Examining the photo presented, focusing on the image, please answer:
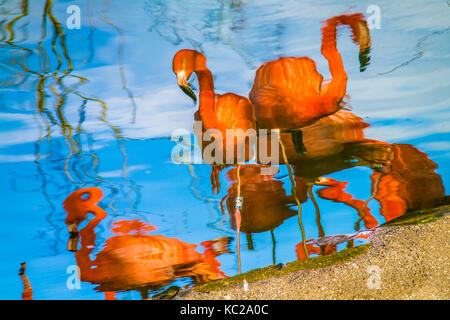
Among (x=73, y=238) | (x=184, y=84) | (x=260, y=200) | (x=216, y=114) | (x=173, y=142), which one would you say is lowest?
(x=73, y=238)

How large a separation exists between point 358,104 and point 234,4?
0.76m

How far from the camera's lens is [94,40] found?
1155 mm

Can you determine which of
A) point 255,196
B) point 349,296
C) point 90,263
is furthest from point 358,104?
point 90,263

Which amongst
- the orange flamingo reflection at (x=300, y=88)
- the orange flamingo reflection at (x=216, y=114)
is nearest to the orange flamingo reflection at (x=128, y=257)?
the orange flamingo reflection at (x=216, y=114)

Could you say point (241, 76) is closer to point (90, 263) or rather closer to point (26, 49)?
point (26, 49)

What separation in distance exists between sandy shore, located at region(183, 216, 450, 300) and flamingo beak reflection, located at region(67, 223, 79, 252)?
705mm

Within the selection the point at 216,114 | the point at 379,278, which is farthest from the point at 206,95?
the point at 379,278

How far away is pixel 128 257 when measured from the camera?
56.7 inches

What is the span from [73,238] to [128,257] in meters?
0.31

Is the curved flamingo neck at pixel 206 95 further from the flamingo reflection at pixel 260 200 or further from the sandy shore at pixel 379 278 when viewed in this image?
the sandy shore at pixel 379 278

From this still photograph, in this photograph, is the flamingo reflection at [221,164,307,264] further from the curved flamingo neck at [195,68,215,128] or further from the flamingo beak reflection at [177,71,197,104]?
the flamingo beak reflection at [177,71,197,104]

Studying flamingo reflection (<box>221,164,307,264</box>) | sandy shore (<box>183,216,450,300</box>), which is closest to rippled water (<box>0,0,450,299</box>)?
flamingo reflection (<box>221,164,307,264</box>)

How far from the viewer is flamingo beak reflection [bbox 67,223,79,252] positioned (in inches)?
56.7

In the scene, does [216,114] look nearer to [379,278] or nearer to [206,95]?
[206,95]
